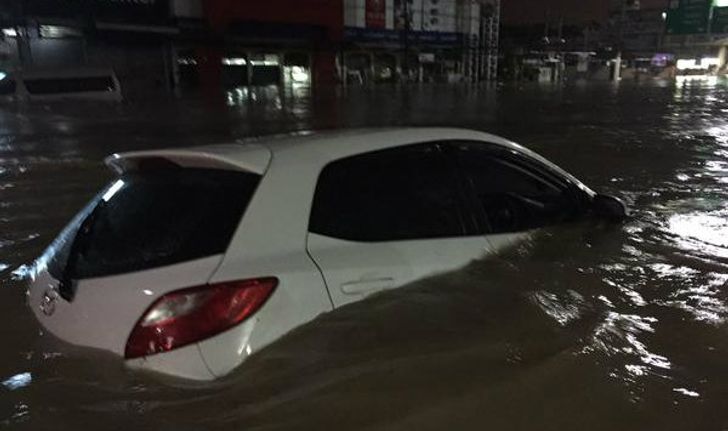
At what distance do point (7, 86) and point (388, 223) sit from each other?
20584 millimetres

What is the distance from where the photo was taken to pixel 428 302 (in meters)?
3.07

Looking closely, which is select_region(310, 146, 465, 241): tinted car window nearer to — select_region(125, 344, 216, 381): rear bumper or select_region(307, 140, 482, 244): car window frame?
select_region(307, 140, 482, 244): car window frame

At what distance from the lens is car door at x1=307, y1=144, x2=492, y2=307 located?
2.66 meters

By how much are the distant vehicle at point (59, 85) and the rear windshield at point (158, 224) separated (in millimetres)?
19715

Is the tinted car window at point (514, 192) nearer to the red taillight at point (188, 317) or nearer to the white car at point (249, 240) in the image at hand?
the white car at point (249, 240)

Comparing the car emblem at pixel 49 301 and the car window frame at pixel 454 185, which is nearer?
the car emblem at pixel 49 301

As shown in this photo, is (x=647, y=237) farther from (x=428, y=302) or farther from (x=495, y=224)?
(x=428, y=302)

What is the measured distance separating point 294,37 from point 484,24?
2273 cm

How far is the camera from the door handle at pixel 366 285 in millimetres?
2615

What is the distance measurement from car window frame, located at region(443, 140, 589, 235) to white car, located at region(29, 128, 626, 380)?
0.02m

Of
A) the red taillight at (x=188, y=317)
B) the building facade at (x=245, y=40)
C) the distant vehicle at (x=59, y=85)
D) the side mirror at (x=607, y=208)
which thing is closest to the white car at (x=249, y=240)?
the red taillight at (x=188, y=317)

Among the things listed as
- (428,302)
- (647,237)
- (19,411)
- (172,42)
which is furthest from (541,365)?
(172,42)

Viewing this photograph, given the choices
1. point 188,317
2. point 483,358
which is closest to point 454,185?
point 483,358

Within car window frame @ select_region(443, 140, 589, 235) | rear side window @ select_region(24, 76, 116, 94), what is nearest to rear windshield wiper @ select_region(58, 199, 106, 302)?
car window frame @ select_region(443, 140, 589, 235)
